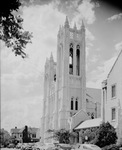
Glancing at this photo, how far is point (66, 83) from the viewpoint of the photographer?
7550 centimetres

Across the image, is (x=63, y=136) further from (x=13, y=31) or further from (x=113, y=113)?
(x=13, y=31)

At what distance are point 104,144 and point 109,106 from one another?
709 centimetres

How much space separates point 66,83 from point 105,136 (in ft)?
130

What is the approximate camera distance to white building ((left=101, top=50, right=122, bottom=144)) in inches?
1542

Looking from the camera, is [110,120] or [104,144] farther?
[110,120]

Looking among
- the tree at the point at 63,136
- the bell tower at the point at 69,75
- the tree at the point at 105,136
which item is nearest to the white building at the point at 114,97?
the tree at the point at 105,136

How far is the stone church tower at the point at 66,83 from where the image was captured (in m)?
74.2

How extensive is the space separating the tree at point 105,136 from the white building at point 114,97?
5.40 feet

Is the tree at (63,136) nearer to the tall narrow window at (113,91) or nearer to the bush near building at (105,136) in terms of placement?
the tall narrow window at (113,91)

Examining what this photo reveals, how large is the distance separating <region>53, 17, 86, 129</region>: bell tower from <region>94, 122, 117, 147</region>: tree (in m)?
33.9

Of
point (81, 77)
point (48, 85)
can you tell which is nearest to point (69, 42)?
point (81, 77)

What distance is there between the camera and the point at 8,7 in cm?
1024

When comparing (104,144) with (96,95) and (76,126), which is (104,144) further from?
(96,95)

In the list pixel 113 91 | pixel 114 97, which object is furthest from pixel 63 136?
→ pixel 114 97
